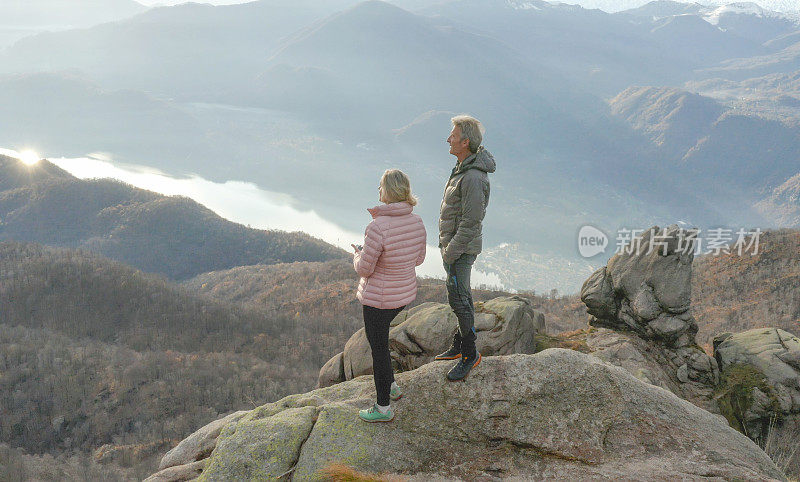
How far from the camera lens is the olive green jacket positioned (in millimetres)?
5176

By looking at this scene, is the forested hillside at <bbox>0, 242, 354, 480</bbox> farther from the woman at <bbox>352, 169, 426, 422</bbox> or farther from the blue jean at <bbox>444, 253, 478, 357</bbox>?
the blue jean at <bbox>444, 253, 478, 357</bbox>

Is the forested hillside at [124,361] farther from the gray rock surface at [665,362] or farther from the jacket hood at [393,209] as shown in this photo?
the gray rock surface at [665,362]

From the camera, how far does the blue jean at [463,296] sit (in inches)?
217

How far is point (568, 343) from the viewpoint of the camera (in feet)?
36.8

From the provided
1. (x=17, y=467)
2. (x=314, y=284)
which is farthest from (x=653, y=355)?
(x=314, y=284)

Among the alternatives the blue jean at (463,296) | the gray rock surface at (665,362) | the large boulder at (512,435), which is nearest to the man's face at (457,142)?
the blue jean at (463,296)

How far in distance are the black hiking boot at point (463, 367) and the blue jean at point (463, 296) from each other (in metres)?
0.07

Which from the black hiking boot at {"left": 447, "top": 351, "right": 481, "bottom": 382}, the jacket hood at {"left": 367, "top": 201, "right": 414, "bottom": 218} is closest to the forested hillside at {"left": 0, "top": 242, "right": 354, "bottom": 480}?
the black hiking boot at {"left": 447, "top": 351, "right": 481, "bottom": 382}

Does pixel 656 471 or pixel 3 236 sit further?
pixel 3 236

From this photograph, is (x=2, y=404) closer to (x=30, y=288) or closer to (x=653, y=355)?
(x=30, y=288)

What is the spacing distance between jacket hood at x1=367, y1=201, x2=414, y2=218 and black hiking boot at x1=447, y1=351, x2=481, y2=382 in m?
2.21

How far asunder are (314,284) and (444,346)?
37.3 meters

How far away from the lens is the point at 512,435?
4.93 meters

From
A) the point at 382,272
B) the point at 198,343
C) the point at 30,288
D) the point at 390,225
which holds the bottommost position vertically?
the point at 198,343
